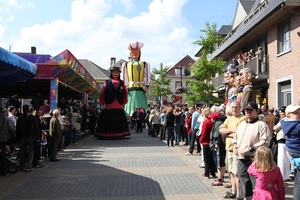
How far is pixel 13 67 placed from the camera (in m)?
8.96

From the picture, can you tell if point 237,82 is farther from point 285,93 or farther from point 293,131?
Answer: point 285,93

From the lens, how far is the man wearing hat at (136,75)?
868 inches

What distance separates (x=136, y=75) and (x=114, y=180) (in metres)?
14.1

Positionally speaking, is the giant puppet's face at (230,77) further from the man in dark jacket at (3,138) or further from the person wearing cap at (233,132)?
the man in dark jacket at (3,138)

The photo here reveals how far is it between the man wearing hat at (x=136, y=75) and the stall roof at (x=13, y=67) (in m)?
11.1

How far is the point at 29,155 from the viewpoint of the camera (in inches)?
384

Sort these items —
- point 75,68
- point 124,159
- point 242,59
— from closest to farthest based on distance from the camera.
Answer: point 124,159
point 75,68
point 242,59

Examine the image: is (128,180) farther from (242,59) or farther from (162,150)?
(242,59)

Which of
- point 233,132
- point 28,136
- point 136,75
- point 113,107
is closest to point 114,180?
point 28,136

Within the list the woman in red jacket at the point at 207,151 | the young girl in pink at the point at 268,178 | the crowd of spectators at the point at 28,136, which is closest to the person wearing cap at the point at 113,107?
the crowd of spectators at the point at 28,136

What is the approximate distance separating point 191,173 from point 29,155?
171 inches

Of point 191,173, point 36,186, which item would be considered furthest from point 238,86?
point 36,186

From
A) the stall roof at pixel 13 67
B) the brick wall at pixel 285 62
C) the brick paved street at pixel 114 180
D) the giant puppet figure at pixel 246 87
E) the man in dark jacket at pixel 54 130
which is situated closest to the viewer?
the giant puppet figure at pixel 246 87

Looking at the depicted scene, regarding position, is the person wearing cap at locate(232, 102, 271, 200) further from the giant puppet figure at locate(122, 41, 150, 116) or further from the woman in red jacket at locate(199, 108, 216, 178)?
the giant puppet figure at locate(122, 41, 150, 116)
